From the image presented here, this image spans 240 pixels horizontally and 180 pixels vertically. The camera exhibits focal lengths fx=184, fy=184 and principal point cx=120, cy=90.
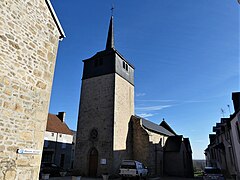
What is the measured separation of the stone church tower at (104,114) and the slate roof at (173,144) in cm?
770

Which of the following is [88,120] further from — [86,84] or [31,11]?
[31,11]

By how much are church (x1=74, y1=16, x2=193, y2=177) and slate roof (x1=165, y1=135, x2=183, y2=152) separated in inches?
62.6

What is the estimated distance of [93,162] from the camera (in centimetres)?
1717

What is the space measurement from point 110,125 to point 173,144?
40.3 feet

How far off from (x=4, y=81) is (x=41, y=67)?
5.39 feet

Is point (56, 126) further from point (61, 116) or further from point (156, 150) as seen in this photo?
point (156, 150)

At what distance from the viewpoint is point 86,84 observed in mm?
20469

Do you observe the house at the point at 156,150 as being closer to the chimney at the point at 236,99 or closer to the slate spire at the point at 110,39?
the chimney at the point at 236,99

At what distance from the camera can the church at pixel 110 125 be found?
1691 cm

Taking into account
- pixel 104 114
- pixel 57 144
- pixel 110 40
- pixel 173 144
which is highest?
pixel 110 40

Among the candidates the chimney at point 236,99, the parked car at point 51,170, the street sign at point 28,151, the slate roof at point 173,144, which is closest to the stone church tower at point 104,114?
the parked car at point 51,170

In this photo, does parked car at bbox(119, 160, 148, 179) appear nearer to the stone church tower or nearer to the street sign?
the stone church tower

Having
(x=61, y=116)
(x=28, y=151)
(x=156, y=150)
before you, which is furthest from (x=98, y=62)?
(x=28, y=151)

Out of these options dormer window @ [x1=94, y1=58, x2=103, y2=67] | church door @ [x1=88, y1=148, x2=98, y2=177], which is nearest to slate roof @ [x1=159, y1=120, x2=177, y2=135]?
dormer window @ [x1=94, y1=58, x2=103, y2=67]
